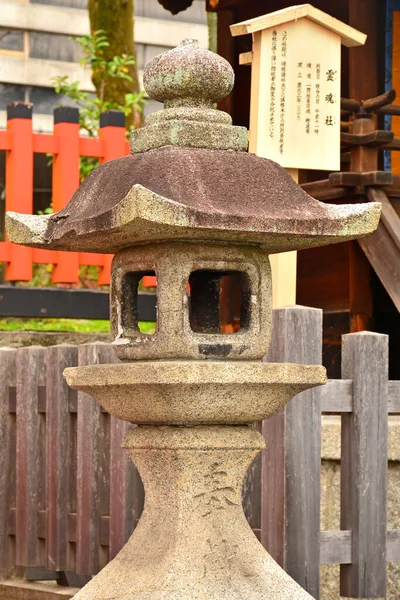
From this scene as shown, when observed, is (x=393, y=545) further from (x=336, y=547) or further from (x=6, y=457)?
(x=6, y=457)

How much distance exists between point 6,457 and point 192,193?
3170 millimetres

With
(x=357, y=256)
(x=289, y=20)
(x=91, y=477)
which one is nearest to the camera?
(x=91, y=477)

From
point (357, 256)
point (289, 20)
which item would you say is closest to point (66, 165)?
point (357, 256)

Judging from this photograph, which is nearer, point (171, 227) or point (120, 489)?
point (171, 227)

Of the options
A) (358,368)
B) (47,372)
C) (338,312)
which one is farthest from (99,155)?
(358,368)

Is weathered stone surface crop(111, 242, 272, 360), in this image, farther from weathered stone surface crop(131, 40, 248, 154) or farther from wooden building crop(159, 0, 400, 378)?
wooden building crop(159, 0, 400, 378)

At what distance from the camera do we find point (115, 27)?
14094 millimetres

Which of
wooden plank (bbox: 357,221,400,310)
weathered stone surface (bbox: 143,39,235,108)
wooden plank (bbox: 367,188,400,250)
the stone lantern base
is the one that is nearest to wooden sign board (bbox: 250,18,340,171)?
wooden plank (bbox: 367,188,400,250)

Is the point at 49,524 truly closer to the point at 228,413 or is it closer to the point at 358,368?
the point at 358,368

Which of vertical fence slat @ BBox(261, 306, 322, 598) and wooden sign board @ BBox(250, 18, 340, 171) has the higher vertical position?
wooden sign board @ BBox(250, 18, 340, 171)

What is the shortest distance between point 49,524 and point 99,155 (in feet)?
13.4

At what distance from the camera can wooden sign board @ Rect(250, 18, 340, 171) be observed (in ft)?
24.8

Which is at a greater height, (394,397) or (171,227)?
(171,227)

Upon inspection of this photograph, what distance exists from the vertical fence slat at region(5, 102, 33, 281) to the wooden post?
240mm
